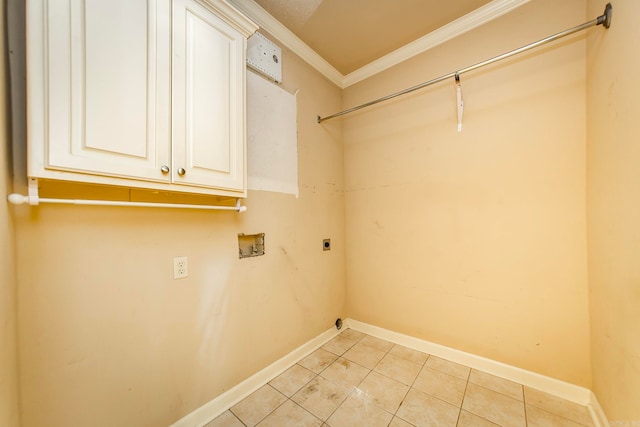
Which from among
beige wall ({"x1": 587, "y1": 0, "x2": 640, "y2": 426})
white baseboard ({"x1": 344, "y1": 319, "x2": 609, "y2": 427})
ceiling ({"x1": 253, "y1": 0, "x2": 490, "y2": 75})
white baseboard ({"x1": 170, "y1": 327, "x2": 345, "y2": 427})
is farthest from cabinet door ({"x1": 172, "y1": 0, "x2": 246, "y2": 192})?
white baseboard ({"x1": 344, "y1": 319, "x2": 609, "y2": 427})

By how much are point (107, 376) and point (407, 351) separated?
2045 millimetres

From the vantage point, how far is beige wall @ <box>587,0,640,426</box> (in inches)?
39.5

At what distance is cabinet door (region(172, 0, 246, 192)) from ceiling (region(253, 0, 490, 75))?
64 centimetres

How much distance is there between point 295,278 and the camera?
2.00m

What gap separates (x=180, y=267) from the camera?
132 cm

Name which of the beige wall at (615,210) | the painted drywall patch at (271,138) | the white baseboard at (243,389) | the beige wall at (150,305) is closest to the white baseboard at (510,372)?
the beige wall at (615,210)

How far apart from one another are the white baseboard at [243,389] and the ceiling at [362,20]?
2.60m

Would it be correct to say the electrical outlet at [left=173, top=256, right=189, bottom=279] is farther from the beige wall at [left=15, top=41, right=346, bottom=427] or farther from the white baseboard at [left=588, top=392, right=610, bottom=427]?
the white baseboard at [left=588, top=392, right=610, bottom=427]

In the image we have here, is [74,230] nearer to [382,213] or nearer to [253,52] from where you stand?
[253,52]

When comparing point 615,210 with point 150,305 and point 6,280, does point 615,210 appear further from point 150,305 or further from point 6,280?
point 6,280

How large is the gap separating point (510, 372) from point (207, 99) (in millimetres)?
2633

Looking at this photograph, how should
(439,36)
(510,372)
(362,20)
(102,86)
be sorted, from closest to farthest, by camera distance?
(102,86), (510,372), (362,20), (439,36)

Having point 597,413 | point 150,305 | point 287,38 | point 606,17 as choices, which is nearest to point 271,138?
point 287,38

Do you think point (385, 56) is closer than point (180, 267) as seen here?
No
